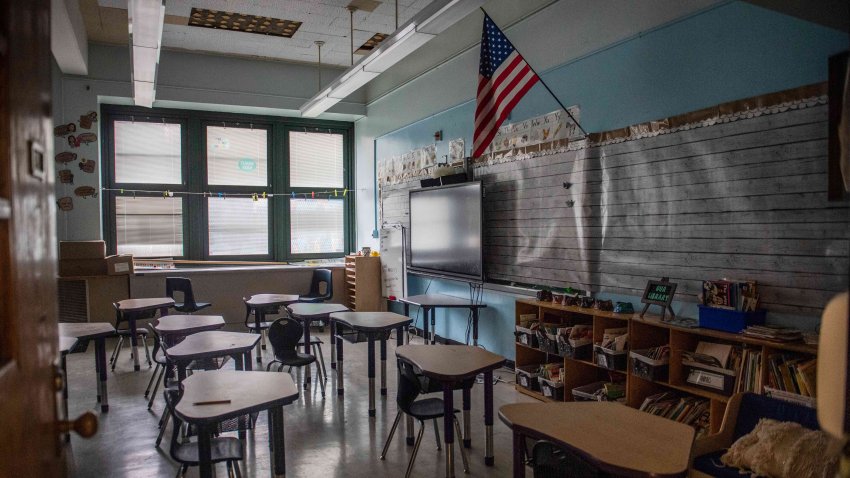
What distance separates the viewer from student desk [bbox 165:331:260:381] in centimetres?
352

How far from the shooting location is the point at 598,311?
13.5 feet

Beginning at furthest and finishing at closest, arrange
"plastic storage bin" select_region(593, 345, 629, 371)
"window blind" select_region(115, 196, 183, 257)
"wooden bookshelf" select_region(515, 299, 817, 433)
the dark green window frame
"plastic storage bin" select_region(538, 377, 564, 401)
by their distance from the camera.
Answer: "window blind" select_region(115, 196, 183, 257), the dark green window frame, "plastic storage bin" select_region(538, 377, 564, 401), "plastic storage bin" select_region(593, 345, 629, 371), "wooden bookshelf" select_region(515, 299, 817, 433)

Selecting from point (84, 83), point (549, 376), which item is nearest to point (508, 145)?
point (549, 376)

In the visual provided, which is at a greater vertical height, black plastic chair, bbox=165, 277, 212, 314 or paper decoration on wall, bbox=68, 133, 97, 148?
paper decoration on wall, bbox=68, 133, 97, 148

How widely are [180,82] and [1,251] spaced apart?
7.80 meters

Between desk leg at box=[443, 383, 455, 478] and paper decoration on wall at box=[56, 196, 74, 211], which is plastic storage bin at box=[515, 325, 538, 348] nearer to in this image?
desk leg at box=[443, 383, 455, 478]

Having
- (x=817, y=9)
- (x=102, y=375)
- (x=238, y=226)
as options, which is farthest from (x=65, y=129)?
(x=817, y=9)

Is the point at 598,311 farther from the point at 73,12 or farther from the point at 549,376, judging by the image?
the point at 73,12

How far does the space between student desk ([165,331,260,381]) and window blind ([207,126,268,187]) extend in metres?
4.94

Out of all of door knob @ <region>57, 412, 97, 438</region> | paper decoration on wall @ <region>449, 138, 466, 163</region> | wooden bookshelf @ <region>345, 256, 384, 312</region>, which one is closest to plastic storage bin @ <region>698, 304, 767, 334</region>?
door knob @ <region>57, 412, 97, 438</region>

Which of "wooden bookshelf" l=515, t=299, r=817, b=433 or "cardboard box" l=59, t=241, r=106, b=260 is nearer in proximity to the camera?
"wooden bookshelf" l=515, t=299, r=817, b=433

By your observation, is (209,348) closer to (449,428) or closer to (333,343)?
(449,428)

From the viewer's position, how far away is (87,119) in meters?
7.31

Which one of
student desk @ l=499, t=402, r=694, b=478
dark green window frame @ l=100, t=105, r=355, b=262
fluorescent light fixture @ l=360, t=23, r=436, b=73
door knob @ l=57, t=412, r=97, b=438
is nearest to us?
door knob @ l=57, t=412, r=97, b=438
